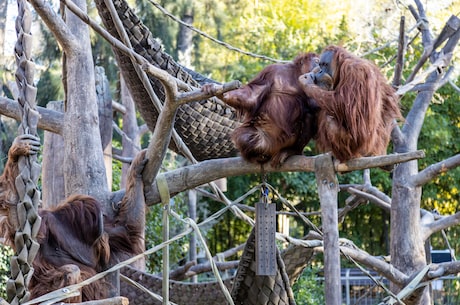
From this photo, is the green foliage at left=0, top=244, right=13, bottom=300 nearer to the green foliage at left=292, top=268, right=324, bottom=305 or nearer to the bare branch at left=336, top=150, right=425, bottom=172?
the green foliage at left=292, top=268, right=324, bottom=305

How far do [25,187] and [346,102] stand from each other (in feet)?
4.06

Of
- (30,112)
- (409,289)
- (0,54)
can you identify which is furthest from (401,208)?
(0,54)

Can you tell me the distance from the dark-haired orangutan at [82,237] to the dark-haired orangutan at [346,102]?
766 millimetres

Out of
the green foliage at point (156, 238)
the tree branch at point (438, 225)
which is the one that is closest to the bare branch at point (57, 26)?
the tree branch at point (438, 225)

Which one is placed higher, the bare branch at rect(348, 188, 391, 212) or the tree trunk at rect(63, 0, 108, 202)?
the tree trunk at rect(63, 0, 108, 202)

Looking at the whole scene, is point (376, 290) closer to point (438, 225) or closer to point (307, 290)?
point (307, 290)

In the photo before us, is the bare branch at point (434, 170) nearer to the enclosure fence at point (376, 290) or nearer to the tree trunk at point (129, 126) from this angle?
the tree trunk at point (129, 126)

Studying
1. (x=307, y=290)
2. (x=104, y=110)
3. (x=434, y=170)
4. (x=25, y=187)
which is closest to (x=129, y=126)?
(x=104, y=110)

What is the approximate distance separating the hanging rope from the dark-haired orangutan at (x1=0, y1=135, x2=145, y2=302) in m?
0.66

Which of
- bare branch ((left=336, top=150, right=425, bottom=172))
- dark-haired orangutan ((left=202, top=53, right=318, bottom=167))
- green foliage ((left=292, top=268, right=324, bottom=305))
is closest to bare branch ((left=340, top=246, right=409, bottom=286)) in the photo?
dark-haired orangutan ((left=202, top=53, right=318, bottom=167))

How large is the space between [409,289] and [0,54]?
645cm

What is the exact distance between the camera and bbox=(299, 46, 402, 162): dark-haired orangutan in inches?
110

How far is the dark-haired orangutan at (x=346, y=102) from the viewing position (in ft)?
9.17

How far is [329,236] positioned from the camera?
2.72m
